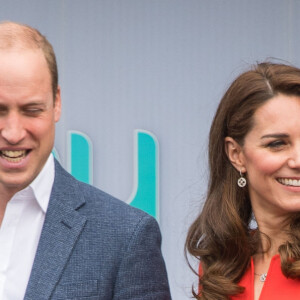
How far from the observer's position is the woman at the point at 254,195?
2.92 meters

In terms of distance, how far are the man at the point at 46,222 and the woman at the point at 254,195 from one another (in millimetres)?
293

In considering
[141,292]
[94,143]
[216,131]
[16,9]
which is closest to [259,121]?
[216,131]

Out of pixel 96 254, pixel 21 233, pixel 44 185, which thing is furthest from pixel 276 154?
pixel 21 233

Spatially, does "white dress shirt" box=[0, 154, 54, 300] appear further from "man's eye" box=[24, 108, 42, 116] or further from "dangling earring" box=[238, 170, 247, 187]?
"dangling earring" box=[238, 170, 247, 187]

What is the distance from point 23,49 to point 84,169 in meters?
2.20

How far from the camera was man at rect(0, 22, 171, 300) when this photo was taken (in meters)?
2.77

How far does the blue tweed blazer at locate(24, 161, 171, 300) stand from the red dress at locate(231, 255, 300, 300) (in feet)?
0.94

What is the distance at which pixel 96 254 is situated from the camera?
2877 millimetres

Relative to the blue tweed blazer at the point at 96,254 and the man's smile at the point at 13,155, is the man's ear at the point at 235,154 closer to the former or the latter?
the blue tweed blazer at the point at 96,254

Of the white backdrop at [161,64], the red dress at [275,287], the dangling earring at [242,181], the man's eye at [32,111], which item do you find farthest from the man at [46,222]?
the white backdrop at [161,64]

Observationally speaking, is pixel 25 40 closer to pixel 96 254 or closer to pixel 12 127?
pixel 12 127

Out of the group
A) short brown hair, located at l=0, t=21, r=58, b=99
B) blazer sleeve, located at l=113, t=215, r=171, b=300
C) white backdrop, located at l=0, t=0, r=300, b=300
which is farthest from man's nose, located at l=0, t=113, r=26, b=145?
white backdrop, located at l=0, t=0, r=300, b=300

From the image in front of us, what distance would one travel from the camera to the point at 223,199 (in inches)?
128

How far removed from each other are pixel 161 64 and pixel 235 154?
A: 199cm
